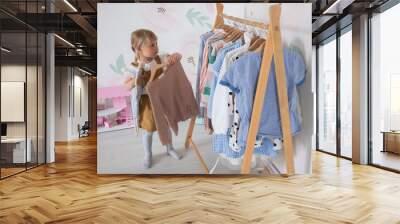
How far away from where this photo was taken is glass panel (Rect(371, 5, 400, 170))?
6.55m

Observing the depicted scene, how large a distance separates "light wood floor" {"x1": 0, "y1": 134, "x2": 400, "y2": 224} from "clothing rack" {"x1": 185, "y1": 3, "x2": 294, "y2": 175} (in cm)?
42

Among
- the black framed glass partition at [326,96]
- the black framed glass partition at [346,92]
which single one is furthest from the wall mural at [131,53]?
the black framed glass partition at [326,96]

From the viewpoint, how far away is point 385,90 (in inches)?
271

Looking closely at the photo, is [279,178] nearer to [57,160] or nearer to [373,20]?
[373,20]

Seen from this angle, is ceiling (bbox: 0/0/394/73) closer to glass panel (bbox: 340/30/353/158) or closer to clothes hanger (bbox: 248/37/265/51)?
glass panel (bbox: 340/30/353/158)

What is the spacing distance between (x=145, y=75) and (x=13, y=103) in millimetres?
2329

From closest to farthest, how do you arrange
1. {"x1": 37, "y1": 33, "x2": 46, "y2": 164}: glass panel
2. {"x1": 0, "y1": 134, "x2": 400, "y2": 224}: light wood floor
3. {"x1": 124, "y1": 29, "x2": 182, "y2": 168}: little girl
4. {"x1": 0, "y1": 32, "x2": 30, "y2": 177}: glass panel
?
1. {"x1": 0, "y1": 134, "x2": 400, "y2": 224}: light wood floor
2. {"x1": 124, "y1": 29, "x2": 182, "y2": 168}: little girl
3. {"x1": 0, "y1": 32, "x2": 30, "y2": 177}: glass panel
4. {"x1": 37, "y1": 33, "x2": 46, "y2": 164}: glass panel

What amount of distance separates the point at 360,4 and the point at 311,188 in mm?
3434

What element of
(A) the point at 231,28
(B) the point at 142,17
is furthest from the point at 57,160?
(A) the point at 231,28

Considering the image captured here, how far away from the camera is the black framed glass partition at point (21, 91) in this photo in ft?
19.3

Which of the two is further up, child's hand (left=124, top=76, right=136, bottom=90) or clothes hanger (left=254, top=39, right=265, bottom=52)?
clothes hanger (left=254, top=39, right=265, bottom=52)

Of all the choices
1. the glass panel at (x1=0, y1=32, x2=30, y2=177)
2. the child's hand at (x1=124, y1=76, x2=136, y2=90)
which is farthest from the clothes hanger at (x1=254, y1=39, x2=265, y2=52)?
the glass panel at (x1=0, y1=32, x2=30, y2=177)

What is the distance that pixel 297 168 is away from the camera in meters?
5.79

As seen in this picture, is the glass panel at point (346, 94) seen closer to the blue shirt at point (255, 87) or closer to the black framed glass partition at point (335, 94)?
the black framed glass partition at point (335, 94)
